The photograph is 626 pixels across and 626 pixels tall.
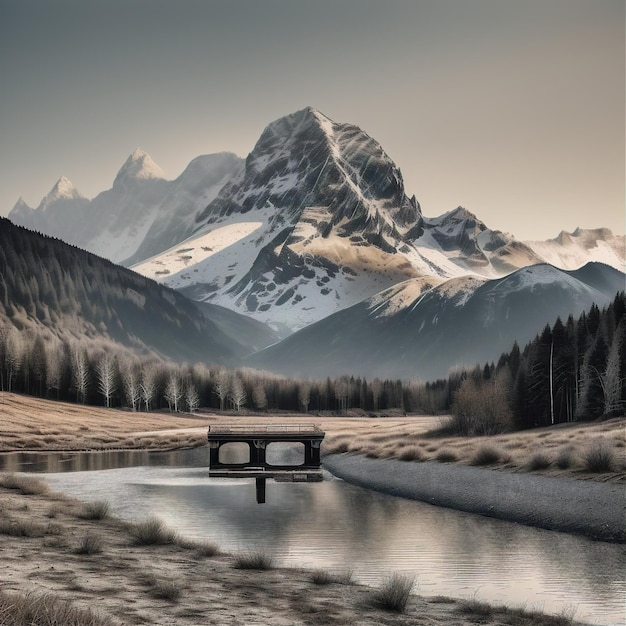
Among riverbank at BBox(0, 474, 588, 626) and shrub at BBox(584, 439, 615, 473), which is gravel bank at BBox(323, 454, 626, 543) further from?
riverbank at BBox(0, 474, 588, 626)

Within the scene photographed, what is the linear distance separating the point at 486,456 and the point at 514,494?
14.1 meters

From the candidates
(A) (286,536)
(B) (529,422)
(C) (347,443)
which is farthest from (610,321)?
(A) (286,536)

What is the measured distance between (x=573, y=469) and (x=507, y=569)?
Answer: 20.6 meters

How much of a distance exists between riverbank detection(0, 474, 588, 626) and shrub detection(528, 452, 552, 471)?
2916cm

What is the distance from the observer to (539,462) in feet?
185

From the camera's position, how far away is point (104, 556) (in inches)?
1134

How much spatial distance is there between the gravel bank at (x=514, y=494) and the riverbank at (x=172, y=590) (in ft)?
55.4

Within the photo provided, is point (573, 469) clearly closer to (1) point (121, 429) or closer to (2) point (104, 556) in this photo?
(2) point (104, 556)

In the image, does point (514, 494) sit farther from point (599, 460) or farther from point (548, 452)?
point (548, 452)

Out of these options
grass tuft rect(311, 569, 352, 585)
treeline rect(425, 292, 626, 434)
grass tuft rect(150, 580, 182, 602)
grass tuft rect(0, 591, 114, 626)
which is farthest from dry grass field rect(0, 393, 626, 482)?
grass tuft rect(0, 591, 114, 626)

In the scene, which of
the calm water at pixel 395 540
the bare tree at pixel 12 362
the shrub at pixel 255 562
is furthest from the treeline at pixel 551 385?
the bare tree at pixel 12 362

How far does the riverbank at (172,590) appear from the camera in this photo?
2077 centimetres

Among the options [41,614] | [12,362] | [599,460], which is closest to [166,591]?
[41,614]

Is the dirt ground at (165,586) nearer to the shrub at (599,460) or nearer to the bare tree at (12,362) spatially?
the shrub at (599,460)
